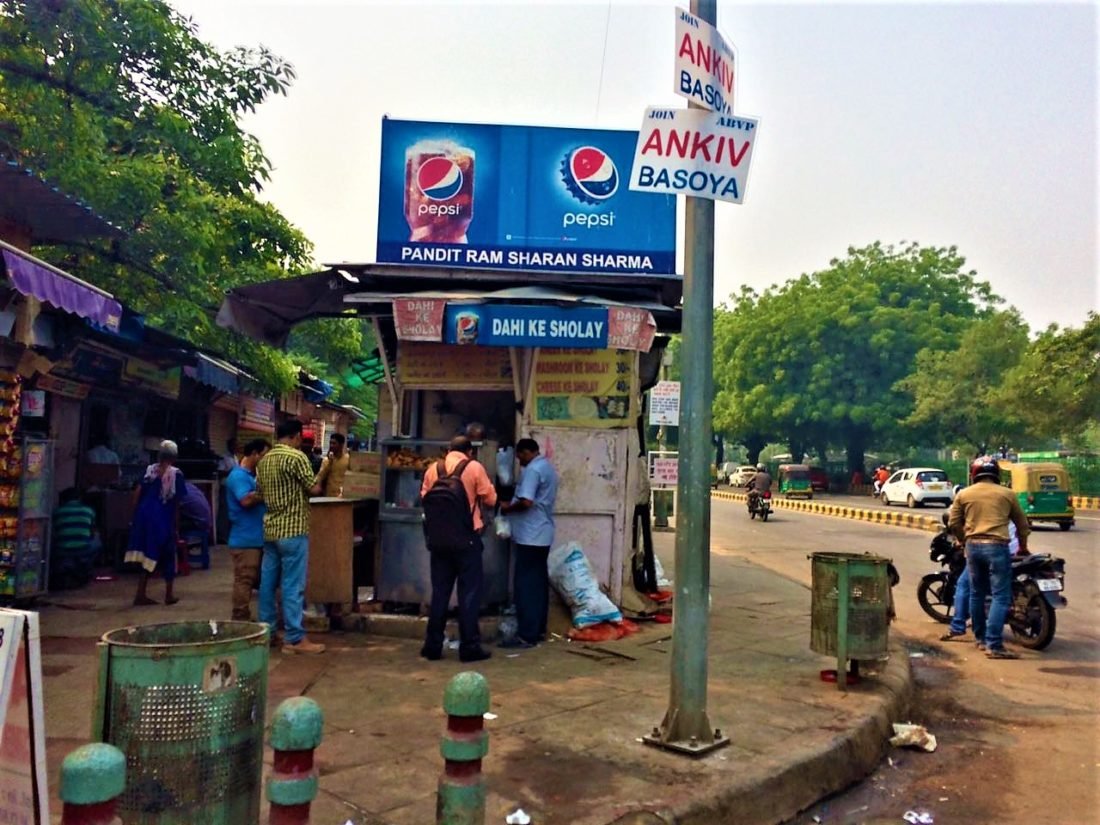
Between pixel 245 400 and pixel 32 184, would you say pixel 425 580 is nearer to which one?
pixel 32 184

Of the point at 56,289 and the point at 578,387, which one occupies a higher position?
the point at 56,289

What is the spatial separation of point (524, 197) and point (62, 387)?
6521 mm

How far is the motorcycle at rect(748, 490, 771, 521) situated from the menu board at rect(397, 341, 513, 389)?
18.1 m

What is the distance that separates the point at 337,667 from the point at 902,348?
133 ft

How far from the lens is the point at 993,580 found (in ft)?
25.8

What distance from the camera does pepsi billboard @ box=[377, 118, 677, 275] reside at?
330 inches

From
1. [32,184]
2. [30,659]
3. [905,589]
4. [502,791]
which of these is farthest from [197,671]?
[905,589]

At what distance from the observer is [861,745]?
200 inches

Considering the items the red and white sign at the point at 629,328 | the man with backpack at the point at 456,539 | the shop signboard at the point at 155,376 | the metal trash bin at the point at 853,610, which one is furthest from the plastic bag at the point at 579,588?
the shop signboard at the point at 155,376

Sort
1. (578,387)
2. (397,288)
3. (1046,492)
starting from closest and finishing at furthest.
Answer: (578,387) < (397,288) < (1046,492)

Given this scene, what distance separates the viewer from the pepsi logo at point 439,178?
844 centimetres

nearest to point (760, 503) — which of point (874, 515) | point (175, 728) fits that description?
point (874, 515)

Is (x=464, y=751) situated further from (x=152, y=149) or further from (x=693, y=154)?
(x=152, y=149)

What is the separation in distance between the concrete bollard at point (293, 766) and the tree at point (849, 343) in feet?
136
